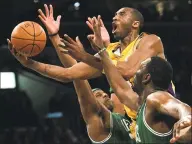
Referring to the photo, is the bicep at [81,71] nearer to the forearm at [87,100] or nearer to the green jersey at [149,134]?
the forearm at [87,100]

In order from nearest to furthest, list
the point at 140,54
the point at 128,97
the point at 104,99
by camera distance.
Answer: the point at 128,97, the point at 140,54, the point at 104,99

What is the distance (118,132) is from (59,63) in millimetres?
4157

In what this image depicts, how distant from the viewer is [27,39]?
12.7 feet

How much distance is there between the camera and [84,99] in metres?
4.18

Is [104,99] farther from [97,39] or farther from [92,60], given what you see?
[97,39]

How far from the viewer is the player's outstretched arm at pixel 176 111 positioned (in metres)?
2.36

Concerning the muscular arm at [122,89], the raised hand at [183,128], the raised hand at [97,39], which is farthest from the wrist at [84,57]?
the raised hand at [183,128]

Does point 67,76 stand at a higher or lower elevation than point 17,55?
lower

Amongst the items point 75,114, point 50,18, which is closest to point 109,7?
point 75,114

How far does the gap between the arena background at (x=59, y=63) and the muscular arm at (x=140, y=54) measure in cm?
435

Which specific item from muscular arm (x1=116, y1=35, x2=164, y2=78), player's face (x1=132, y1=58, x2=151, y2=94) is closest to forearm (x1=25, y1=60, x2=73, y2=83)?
muscular arm (x1=116, y1=35, x2=164, y2=78)

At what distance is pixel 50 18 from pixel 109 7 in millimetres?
4767

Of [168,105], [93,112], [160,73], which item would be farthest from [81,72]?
[168,105]

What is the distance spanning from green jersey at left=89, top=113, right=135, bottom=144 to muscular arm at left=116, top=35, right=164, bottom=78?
1.99 feet
